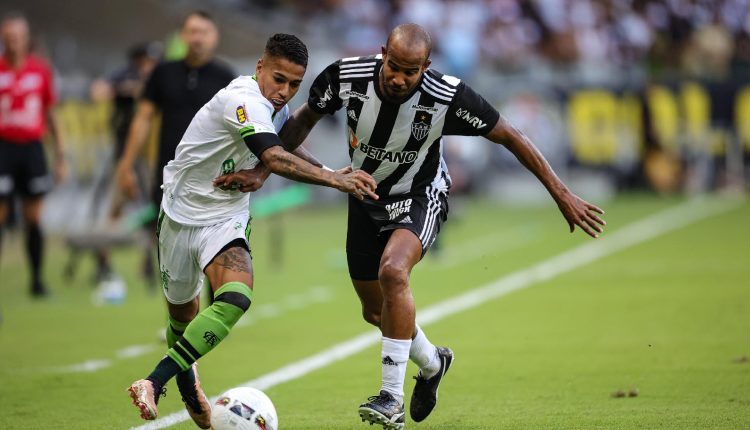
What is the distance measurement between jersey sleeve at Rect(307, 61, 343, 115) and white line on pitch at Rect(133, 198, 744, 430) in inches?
80.5

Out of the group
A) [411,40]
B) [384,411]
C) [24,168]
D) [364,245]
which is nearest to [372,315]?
[364,245]

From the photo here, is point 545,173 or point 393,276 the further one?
point 545,173

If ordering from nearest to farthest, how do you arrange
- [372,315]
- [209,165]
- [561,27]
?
[209,165]
[372,315]
[561,27]

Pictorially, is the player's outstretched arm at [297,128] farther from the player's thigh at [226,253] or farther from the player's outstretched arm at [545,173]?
the player's outstretched arm at [545,173]

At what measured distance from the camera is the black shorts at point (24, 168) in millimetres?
12914

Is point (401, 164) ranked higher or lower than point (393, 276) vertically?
higher

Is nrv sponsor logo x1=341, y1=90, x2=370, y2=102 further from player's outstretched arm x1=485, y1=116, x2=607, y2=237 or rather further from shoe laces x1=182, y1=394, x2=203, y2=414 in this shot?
shoe laces x1=182, y1=394, x2=203, y2=414

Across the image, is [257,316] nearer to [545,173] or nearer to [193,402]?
[193,402]

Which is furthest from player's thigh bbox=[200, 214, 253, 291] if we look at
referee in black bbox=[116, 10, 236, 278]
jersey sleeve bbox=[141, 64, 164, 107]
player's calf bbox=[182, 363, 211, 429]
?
jersey sleeve bbox=[141, 64, 164, 107]

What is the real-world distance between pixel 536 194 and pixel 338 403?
18.7 meters

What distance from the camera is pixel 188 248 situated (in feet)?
22.3

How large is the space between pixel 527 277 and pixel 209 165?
804 centimetres

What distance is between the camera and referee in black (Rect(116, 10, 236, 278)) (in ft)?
33.2

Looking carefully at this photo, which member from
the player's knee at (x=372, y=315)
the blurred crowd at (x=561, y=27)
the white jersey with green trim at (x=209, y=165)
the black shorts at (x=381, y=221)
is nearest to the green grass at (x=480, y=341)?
the player's knee at (x=372, y=315)
